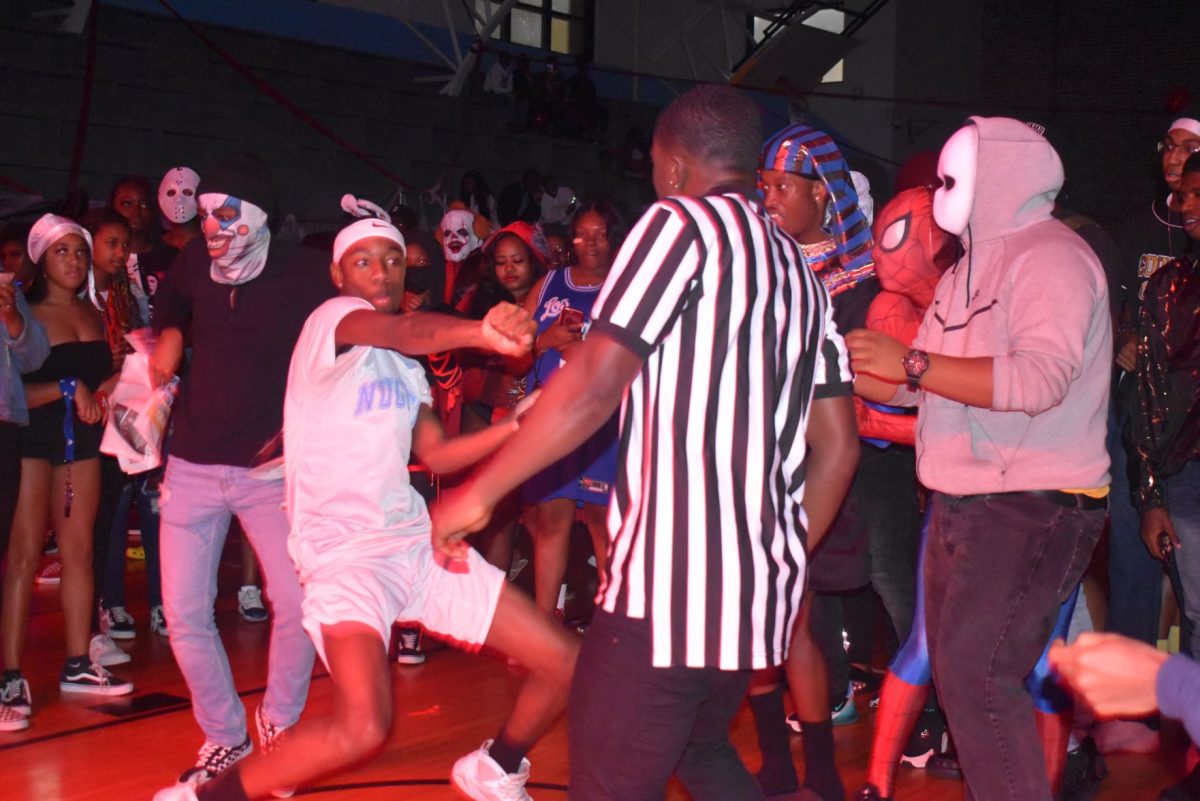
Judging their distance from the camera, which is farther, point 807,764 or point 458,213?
point 458,213

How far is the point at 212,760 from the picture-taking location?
4301 millimetres

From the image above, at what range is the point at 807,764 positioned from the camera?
3.94m

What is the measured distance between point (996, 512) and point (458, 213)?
221 inches

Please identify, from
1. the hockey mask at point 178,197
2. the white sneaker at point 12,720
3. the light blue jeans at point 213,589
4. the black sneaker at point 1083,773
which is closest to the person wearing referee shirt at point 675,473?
the light blue jeans at point 213,589

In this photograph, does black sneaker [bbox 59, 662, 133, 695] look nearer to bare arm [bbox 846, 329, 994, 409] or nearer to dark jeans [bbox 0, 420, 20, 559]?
dark jeans [bbox 0, 420, 20, 559]

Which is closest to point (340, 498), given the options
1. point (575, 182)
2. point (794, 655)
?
point (794, 655)

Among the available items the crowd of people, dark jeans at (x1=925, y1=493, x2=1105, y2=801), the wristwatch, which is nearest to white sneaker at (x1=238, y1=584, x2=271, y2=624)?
the crowd of people

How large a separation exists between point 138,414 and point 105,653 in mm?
1635

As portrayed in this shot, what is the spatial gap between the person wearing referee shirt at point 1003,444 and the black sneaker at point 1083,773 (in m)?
1.39

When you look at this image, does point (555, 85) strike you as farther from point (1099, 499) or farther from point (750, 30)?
point (1099, 499)

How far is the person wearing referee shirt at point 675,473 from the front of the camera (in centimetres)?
250

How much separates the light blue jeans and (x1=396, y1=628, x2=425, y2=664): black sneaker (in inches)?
65.3

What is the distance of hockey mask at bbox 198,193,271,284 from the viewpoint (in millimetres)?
4477

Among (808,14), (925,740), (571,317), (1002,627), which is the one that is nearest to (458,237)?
(571,317)
